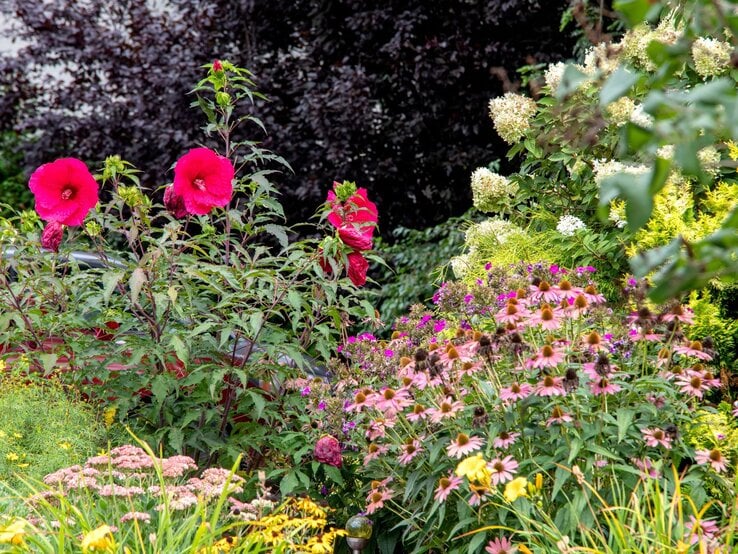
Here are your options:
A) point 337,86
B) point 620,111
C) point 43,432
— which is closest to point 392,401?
point 43,432

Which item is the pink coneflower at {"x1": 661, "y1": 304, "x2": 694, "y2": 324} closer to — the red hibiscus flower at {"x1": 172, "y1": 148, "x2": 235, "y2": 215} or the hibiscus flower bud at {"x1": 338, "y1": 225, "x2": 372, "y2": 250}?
the hibiscus flower bud at {"x1": 338, "y1": 225, "x2": 372, "y2": 250}

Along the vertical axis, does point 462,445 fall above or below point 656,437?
above

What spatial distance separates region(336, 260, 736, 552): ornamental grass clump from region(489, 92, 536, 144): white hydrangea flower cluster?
2.12 metres

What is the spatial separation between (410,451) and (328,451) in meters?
0.50

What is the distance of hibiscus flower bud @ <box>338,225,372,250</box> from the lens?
3576mm

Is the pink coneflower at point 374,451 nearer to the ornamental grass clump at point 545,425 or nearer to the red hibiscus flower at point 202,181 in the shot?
the ornamental grass clump at point 545,425

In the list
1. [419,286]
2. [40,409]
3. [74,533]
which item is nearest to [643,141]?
[74,533]

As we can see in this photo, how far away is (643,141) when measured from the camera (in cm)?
111

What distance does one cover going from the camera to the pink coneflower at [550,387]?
9.06 ft

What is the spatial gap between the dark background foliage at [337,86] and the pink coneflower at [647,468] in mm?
5506

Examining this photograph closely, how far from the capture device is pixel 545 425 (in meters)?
3.02

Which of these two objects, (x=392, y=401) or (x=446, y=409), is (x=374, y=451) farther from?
(x=446, y=409)

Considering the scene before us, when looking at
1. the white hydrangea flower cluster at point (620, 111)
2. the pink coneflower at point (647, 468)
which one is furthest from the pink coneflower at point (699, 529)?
the white hydrangea flower cluster at point (620, 111)

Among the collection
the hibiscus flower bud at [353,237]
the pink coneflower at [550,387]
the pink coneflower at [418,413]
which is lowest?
the pink coneflower at [418,413]
